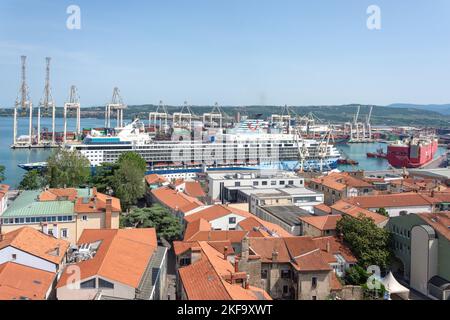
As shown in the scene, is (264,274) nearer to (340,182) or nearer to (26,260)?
(26,260)

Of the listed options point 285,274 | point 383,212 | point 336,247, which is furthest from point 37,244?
point 383,212

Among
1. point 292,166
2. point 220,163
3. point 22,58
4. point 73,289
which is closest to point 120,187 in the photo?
point 73,289

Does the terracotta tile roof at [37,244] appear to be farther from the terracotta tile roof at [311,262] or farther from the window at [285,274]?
the terracotta tile roof at [311,262]

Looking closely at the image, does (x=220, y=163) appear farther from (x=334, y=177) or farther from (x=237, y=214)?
(x=237, y=214)

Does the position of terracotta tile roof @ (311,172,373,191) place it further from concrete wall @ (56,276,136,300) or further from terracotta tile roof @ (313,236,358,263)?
concrete wall @ (56,276,136,300)

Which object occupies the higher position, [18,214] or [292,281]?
[18,214]
